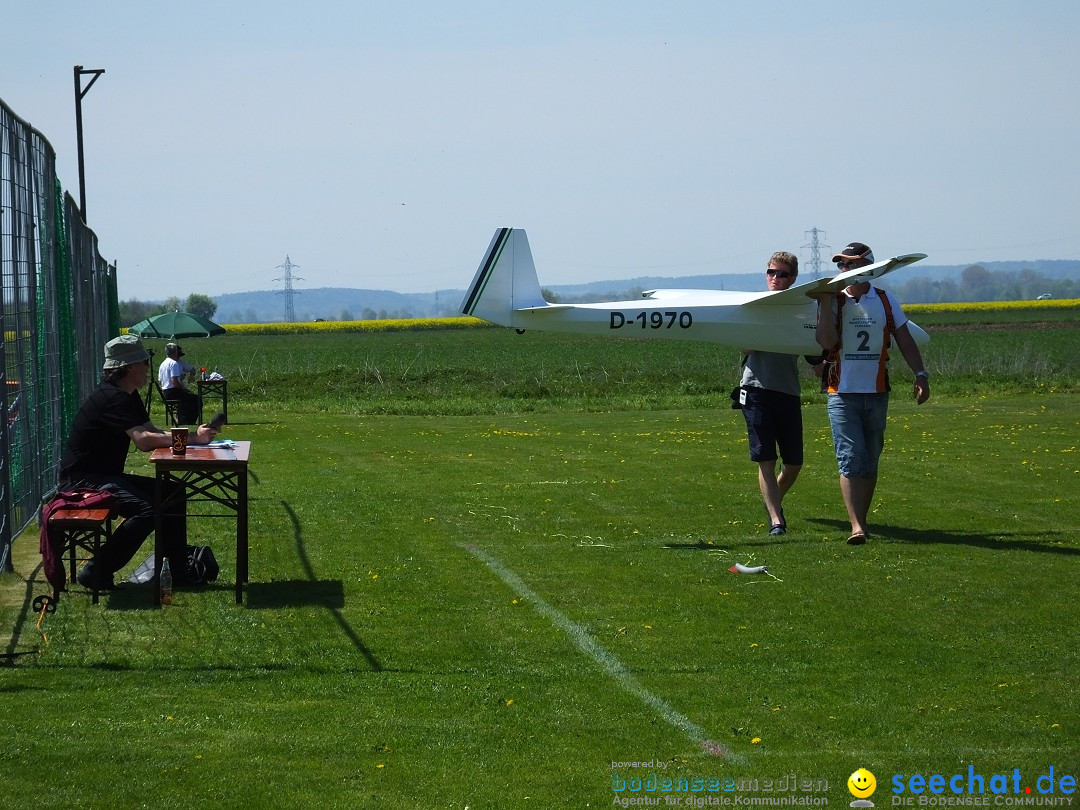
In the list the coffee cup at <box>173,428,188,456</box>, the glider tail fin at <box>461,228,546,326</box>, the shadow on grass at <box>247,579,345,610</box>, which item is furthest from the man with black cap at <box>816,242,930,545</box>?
the coffee cup at <box>173,428,188,456</box>

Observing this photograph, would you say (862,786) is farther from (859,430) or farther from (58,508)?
(859,430)

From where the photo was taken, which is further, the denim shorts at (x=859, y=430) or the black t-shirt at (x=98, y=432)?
the denim shorts at (x=859, y=430)

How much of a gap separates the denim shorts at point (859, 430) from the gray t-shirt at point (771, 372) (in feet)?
2.53

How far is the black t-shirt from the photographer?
864cm

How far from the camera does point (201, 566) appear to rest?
866 cm

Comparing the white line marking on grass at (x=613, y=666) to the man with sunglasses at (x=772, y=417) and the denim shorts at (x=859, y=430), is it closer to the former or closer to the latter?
the man with sunglasses at (x=772, y=417)

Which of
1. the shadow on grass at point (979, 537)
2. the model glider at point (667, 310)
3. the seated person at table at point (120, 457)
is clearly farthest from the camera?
the model glider at point (667, 310)

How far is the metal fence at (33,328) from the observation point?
30.9 ft

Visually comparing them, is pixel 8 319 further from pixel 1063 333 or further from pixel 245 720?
pixel 1063 333

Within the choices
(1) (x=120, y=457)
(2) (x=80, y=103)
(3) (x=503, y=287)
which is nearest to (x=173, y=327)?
(2) (x=80, y=103)

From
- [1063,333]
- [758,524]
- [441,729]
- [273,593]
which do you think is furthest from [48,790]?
[1063,333]

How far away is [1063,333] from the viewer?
214ft

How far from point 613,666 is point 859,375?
439 centimetres

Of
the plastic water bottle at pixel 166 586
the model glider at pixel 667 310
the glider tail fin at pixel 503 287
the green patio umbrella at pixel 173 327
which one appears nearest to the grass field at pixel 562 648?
the plastic water bottle at pixel 166 586
